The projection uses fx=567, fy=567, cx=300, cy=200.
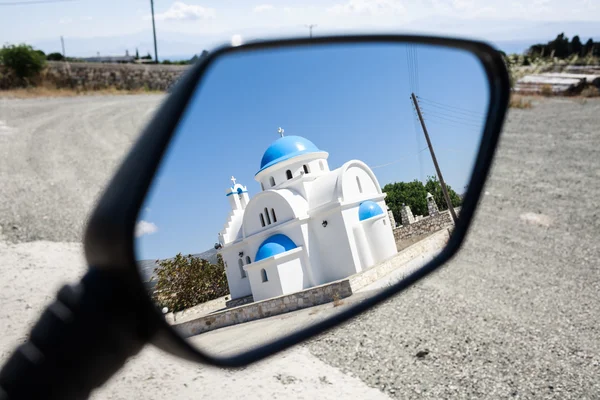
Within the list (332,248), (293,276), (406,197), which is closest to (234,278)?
(293,276)

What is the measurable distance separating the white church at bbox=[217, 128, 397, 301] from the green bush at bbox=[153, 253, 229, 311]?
0.03m

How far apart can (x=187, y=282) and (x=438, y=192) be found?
2.78 ft

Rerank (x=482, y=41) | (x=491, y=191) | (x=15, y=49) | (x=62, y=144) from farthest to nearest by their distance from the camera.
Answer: (x=15, y=49) < (x=62, y=144) < (x=491, y=191) < (x=482, y=41)

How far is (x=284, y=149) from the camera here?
1.24m

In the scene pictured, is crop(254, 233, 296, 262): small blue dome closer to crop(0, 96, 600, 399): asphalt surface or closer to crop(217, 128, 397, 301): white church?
crop(217, 128, 397, 301): white church

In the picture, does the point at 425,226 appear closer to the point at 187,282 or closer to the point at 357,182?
the point at 357,182

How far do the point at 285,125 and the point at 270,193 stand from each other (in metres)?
0.15

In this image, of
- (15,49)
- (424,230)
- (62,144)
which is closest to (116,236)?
(424,230)

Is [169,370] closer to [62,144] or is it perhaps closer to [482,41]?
[482,41]

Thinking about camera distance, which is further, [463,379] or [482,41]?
[463,379]

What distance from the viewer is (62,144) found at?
10594 millimetres

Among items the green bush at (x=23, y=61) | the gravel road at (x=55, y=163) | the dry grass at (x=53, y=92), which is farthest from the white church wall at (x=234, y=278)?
the green bush at (x=23, y=61)

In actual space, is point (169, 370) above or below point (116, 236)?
below

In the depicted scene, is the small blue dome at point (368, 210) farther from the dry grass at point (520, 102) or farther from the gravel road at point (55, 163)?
the dry grass at point (520, 102)
